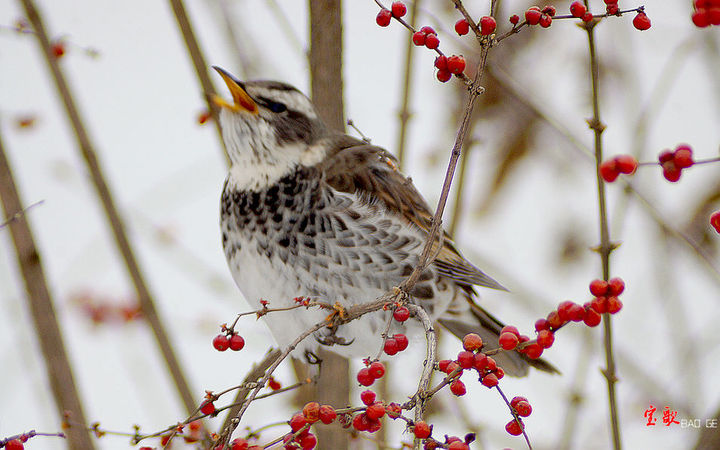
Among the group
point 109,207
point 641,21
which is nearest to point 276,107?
point 109,207

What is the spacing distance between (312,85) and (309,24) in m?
0.14

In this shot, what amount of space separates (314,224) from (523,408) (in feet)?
2.53

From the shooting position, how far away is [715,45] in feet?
6.43

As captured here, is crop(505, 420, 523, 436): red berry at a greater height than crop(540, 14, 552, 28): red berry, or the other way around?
crop(540, 14, 552, 28): red berry

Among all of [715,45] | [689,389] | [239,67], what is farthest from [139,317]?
[715,45]

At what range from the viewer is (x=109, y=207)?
5.20ft

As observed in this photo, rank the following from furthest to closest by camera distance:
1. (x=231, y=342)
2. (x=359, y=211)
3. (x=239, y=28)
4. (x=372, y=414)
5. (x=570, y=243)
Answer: (x=570, y=243)
(x=239, y=28)
(x=359, y=211)
(x=231, y=342)
(x=372, y=414)

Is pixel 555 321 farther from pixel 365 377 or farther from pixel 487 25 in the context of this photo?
pixel 487 25

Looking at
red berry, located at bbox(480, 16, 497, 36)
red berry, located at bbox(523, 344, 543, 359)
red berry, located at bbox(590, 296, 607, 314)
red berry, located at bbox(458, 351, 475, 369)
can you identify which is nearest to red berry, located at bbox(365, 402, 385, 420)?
red berry, located at bbox(458, 351, 475, 369)

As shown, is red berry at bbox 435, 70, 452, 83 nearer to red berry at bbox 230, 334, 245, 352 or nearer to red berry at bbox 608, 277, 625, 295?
red berry at bbox 608, 277, 625, 295

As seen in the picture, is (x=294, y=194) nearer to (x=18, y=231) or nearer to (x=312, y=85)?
(x=312, y=85)

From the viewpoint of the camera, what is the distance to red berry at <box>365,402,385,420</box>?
98 cm

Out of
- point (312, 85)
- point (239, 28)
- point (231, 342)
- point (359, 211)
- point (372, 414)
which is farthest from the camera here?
point (239, 28)

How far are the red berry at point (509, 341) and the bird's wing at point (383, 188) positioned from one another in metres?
0.72
